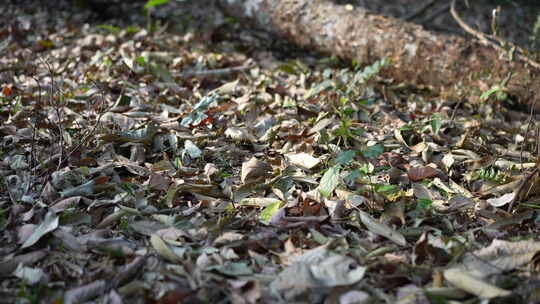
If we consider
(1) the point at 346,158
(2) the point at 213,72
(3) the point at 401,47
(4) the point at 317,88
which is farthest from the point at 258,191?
(3) the point at 401,47

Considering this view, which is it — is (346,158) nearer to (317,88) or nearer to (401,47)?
(317,88)

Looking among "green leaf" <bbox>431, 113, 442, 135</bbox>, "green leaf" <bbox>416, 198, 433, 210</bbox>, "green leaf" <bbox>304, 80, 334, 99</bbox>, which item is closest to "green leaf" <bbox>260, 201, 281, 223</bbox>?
"green leaf" <bbox>416, 198, 433, 210</bbox>

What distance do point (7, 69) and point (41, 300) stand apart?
1926 mm

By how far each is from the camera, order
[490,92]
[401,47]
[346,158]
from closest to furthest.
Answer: [346,158]
[490,92]
[401,47]

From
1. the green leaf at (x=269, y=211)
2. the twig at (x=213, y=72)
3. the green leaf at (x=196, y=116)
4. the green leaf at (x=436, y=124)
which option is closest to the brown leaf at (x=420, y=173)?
the green leaf at (x=436, y=124)

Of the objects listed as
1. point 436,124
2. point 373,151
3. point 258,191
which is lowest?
point 258,191

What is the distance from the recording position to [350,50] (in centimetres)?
333

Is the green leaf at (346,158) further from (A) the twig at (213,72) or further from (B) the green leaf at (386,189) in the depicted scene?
(A) the twig at (213,72)

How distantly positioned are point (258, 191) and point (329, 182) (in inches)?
10.6

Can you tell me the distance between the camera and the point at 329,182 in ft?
5.75

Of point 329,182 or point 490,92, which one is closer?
point 329,182

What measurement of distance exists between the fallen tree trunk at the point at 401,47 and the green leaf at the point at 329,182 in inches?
49.1

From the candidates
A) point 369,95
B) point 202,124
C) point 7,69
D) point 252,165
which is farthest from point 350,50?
point 7,69

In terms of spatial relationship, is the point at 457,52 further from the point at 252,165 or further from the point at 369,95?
the point at 252,165
